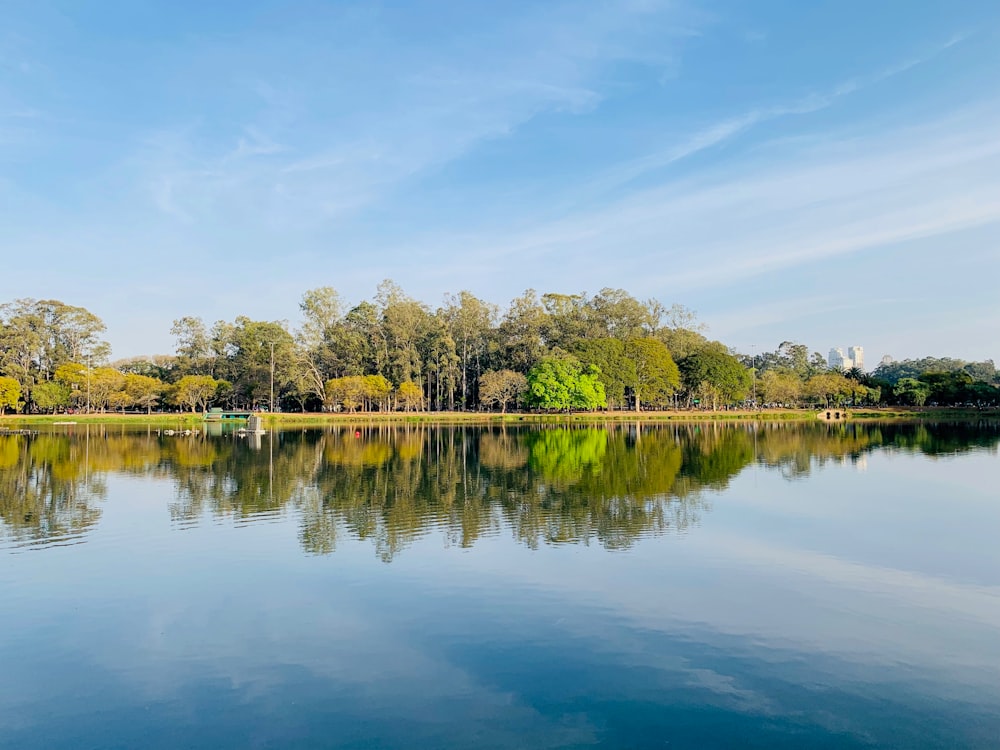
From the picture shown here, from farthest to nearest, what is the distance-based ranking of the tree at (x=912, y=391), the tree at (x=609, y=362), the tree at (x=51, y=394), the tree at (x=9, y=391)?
the tree at (x=912, y=391) < the tree at (x=609, y=362) < the tree at (x=51, y=394) < the tree at (x=9, y=391)

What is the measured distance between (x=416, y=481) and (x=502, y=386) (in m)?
53.3

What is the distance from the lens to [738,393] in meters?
88.3

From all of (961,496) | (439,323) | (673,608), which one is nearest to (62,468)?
(673,608)

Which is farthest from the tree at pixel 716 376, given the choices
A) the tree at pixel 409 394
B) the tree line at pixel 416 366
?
the tree at pixel 409 394

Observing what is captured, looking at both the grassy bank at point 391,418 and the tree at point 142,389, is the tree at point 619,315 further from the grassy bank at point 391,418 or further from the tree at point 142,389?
the tree at point 142,389

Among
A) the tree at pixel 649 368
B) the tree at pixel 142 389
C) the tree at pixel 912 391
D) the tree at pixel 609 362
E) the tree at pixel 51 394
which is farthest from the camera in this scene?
the tree at pixel 912 391

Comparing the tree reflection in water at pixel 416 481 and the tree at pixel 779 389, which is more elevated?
the tree at pixel 779 389

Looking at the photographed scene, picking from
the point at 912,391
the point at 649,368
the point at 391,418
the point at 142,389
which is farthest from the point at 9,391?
the point at 912,391

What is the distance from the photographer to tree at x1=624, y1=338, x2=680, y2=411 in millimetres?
83312

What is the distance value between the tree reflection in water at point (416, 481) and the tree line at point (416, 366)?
104 ft

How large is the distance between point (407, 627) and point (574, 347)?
2971 inches

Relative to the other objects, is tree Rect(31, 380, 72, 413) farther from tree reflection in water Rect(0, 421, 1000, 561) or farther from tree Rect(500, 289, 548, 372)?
tree Rect(500, 289, 548, 372)

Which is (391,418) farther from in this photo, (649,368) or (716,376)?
(716,376)

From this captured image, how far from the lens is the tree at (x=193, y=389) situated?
78.8 m
